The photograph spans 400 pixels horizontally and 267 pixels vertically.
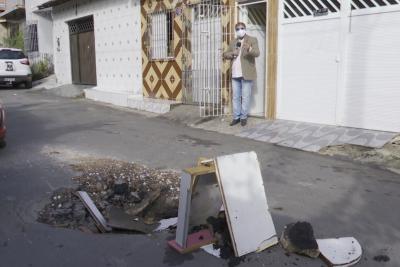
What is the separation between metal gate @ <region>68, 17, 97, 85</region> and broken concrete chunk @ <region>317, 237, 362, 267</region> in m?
14.5

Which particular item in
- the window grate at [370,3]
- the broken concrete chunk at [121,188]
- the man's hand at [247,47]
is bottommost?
the broken concrete chunk at [121,188]

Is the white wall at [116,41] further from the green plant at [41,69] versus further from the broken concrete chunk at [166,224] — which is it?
the broken concrete chunk at [166,224]

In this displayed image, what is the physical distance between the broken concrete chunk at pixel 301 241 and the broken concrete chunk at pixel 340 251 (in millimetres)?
95

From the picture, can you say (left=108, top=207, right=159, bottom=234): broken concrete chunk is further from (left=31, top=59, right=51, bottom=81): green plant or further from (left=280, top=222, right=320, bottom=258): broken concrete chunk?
(left=31, top=59, right=51, bottom=81): green plant

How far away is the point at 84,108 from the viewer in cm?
1289

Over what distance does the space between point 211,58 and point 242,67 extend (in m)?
1.60

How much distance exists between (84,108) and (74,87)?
5.16m

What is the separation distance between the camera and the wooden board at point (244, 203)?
3.43m

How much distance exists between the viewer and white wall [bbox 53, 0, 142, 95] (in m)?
13.7

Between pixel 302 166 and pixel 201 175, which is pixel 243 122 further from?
pixel 201 175

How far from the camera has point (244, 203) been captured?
3.51 m

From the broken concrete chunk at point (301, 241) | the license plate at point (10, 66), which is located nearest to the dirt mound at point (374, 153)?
the broken concrete chunk at point (301, 241)

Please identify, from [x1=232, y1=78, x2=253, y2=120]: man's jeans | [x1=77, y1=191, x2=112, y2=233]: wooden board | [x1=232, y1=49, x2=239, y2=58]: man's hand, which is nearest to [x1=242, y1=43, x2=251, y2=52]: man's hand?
[x1=232, y1=49, x2=239, y2=58]: man's hand

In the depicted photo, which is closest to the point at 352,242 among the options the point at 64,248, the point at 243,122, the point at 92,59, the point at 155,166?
the point at 64,248
